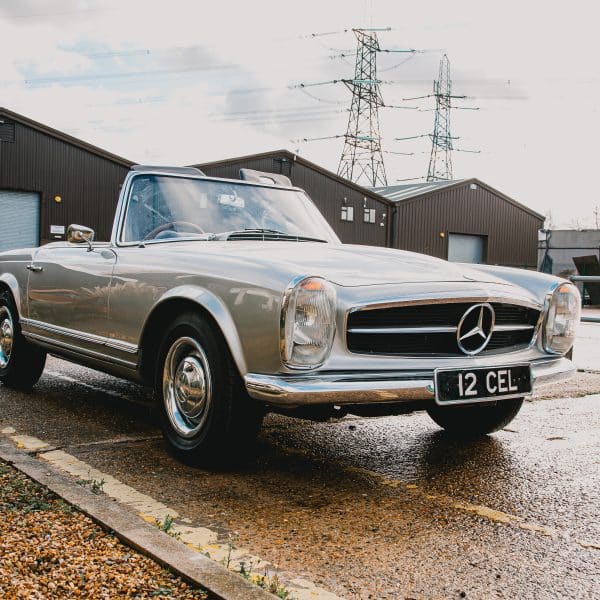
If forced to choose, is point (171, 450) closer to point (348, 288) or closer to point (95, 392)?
point (348, 288)

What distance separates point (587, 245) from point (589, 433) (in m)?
30.7

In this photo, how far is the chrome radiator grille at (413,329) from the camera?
3.42m

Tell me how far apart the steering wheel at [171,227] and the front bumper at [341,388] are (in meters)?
1.54

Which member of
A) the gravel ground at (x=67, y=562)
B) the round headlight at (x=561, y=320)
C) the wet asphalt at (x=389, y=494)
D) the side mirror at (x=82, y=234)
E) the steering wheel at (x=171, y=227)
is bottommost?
the wet asphalt at (x=389, y=494)

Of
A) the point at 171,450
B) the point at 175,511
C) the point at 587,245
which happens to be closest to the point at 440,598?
the point at 175,511

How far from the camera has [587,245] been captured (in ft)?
110

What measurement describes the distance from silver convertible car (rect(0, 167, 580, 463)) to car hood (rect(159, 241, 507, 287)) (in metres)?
0.01

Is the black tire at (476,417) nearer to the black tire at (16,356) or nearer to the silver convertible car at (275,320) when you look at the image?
the silver convertible car at (275,320)

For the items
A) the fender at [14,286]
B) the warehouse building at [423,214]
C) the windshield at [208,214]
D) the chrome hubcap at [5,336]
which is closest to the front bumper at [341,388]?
the windshield at [208,214]

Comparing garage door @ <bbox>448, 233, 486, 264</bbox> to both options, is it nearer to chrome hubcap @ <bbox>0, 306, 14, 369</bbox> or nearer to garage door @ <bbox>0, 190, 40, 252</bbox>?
garage door @ <bbox>0, 190, 40, 252</bbox>

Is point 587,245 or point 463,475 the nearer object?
point 463,475

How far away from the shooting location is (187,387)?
381 centimetres

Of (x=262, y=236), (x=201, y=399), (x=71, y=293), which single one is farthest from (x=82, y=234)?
(x=201, y=399)

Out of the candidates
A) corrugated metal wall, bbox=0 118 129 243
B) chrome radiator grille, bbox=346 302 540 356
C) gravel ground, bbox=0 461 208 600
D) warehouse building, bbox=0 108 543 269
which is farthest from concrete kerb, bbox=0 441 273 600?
corrugated metal wall, bbox=0 118 129 243
